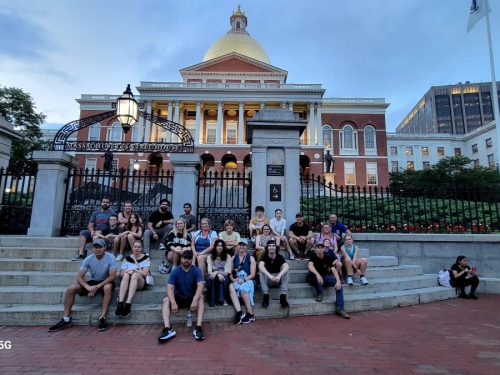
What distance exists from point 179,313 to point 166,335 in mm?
739

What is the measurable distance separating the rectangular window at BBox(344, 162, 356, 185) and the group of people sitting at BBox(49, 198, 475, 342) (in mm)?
42039

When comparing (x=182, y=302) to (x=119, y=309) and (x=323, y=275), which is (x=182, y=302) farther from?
(x=323, y=275)

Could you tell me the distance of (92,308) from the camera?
5238 mm

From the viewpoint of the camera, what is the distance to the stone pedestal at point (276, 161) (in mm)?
8422

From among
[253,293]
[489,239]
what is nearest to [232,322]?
[253,293]

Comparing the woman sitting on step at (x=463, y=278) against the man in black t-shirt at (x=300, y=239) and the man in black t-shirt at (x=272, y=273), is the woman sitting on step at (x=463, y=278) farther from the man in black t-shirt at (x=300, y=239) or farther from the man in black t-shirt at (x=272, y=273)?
the man in black t-shirt at (x=272, y=273)

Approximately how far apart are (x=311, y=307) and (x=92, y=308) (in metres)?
3.85

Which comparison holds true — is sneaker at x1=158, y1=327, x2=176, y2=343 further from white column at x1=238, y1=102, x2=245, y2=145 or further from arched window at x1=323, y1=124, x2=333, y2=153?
arched window at x1=323, y1=124, x2=333, y2=153

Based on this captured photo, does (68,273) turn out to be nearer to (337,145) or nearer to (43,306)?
(43,306)

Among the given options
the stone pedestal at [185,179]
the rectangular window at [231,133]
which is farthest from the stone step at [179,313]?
the rectangular window at [231,133]

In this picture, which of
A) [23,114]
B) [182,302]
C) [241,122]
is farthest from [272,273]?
[241,122]

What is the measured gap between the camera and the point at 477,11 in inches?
580

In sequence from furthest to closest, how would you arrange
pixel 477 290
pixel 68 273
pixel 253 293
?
pixel 477 290, pixel 68 273, pixel 253 293

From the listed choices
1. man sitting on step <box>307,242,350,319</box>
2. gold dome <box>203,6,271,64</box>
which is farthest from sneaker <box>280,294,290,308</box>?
gold dome <box>203,6,271,64</box>
